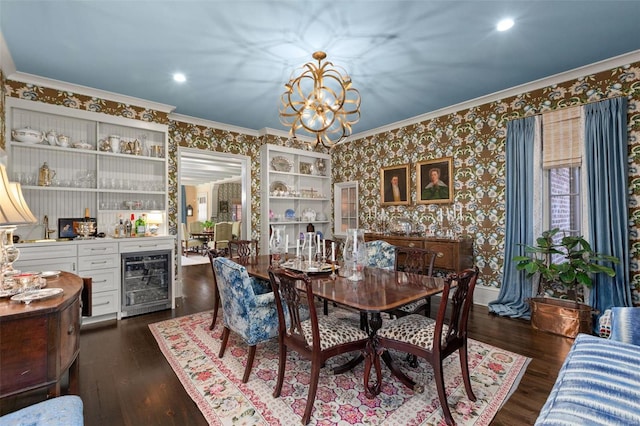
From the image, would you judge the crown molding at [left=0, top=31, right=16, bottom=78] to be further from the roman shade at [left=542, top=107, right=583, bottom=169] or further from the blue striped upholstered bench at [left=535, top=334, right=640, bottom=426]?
the roman shade at [left=542, top=107, right=583, bottom=169]

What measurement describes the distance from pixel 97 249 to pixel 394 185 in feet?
14.8

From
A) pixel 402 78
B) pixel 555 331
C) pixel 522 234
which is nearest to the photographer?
pixel 555 331

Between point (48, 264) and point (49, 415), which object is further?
point (48, 264)

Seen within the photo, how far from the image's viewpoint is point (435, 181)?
4.70 meters

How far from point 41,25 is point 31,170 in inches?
76.9

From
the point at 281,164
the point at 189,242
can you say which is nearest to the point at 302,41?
the point at 281,164

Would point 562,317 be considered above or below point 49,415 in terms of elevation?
below

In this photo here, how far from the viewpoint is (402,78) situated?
3.44m

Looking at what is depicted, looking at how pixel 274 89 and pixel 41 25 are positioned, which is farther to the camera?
pixel 274 89

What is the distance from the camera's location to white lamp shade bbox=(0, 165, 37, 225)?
1.73m

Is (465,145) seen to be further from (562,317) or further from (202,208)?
(202,208)

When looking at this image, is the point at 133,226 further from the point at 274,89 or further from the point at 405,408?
the point at 405,408

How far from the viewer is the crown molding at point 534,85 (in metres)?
3.07

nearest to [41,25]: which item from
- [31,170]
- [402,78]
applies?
[31,170]
